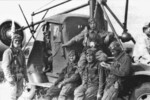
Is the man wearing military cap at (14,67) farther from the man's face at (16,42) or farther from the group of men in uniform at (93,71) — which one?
the group of men in uniform at (93,71)

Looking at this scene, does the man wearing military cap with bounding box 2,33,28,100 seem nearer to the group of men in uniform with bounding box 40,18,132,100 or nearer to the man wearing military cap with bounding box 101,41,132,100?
the group of men in uniform with bounding box 40,18,132,100

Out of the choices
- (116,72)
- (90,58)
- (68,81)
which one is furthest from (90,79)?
(116,72)

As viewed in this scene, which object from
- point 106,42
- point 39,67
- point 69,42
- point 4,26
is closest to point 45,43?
point 39,67

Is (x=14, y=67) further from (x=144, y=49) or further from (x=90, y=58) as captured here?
(x=144, y=49)

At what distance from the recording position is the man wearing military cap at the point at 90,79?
5.98 m

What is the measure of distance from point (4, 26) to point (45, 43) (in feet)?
11.7

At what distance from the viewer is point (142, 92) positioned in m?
5.36

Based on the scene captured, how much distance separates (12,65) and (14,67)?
8 centimetres

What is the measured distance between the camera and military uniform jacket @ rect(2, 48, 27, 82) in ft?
22.7

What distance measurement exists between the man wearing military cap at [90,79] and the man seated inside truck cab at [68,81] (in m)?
0.32

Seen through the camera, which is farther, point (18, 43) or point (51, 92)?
point (18, 43)

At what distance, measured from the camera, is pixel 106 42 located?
6.60 meters

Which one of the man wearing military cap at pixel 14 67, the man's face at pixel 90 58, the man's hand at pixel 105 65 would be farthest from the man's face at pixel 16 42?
the man's hand at pixel 105 65

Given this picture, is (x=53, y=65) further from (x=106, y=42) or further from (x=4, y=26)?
(x=4, y=26)
